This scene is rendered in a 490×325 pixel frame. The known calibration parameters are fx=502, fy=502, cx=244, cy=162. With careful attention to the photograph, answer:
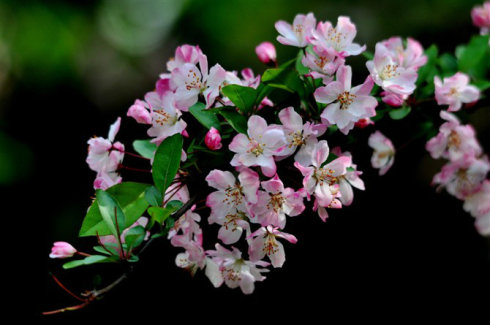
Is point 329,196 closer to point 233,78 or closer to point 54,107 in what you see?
point 233,78

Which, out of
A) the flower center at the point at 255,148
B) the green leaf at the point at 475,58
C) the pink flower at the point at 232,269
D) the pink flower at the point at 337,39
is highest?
the green leaf at the point at 475,58

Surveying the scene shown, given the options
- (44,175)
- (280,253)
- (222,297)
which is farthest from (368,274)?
(44,175)

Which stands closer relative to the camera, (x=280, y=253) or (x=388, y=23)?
(x=280, y=253)

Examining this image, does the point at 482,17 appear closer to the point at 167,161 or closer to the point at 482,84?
the point at 482,84

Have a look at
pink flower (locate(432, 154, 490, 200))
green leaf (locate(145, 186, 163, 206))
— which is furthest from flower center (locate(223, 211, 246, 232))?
pink flower (locate(432, 154, 490, 200))

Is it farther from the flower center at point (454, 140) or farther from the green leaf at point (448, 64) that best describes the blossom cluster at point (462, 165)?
the green leaf at point (448, 64)

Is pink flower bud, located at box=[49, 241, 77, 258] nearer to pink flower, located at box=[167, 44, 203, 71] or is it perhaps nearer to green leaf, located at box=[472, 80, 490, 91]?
pink flower, located at box=[167, 44, 203, 71]

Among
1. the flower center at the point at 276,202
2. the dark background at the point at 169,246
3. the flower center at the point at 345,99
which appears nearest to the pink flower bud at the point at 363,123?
the flower center at the point at 345,99
